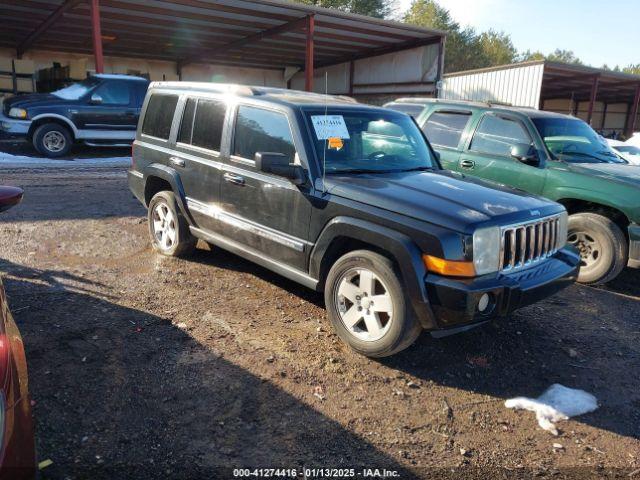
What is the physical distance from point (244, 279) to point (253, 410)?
2.22 meters

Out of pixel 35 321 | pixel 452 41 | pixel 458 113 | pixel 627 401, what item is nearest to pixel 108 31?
pixel 458 113

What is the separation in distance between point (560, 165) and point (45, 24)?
17.5 m

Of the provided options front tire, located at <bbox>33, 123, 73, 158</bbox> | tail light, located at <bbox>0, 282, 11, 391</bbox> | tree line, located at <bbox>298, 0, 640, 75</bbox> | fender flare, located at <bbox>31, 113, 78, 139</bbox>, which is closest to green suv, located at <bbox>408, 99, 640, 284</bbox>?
tail light, located at <bbox>0, 282, 11, 391</bbox>

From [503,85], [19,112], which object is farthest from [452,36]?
[19,112]

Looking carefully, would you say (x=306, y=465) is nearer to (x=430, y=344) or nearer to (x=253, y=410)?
(x=253, y=410)

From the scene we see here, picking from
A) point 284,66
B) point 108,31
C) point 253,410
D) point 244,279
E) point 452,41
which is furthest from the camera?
point 452,41

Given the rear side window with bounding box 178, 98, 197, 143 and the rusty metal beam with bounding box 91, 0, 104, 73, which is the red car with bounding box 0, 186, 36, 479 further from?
the rusty metal beam with bounding box 91, 0, 104, 73

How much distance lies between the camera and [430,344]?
3.95m

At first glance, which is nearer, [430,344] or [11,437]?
[11,437]

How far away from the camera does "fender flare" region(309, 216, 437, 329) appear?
319cm

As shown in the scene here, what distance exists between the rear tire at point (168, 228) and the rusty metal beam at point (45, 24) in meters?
11.4

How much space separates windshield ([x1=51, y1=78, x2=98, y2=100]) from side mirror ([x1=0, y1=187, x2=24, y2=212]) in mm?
10819

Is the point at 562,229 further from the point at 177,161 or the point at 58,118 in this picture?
the point at 58,118

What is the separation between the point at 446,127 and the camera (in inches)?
264
